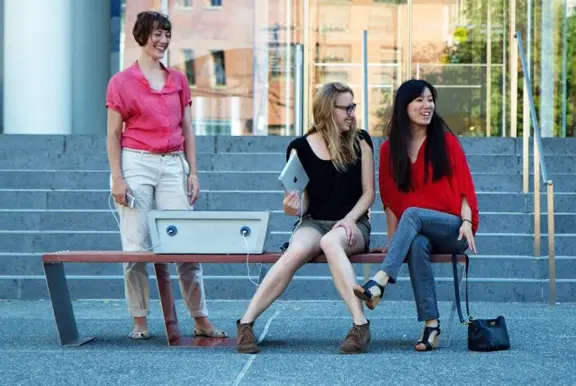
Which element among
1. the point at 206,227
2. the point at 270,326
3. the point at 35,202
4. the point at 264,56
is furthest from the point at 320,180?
the point at 264,56

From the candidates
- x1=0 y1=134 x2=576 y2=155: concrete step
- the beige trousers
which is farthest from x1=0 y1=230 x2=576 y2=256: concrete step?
the beige trousers

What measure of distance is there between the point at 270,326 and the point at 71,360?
5.39 ft

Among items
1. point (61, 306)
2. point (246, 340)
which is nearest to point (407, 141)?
point (246, 340)

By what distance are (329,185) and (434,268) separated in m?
2.75

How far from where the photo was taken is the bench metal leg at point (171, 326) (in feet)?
21.2

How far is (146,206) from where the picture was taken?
6.61 m

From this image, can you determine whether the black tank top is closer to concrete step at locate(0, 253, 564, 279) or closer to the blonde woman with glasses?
the blonde woman with glasses

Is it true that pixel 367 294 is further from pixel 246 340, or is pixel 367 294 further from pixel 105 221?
pixel 105 221

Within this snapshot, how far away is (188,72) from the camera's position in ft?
53.8

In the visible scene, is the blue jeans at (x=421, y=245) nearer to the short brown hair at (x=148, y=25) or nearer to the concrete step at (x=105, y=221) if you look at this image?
A: the short brown hair at (x=148, y=25)

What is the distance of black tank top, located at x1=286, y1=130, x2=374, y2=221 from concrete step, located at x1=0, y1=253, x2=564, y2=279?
2.54m

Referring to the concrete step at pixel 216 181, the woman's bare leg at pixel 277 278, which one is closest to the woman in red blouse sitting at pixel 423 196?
the woman's bare leg at pixel 277 278

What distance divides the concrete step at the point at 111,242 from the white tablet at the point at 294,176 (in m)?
3.06

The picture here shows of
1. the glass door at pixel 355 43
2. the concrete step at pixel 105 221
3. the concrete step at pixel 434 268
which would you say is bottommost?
the concrete step at pixel 434 268
